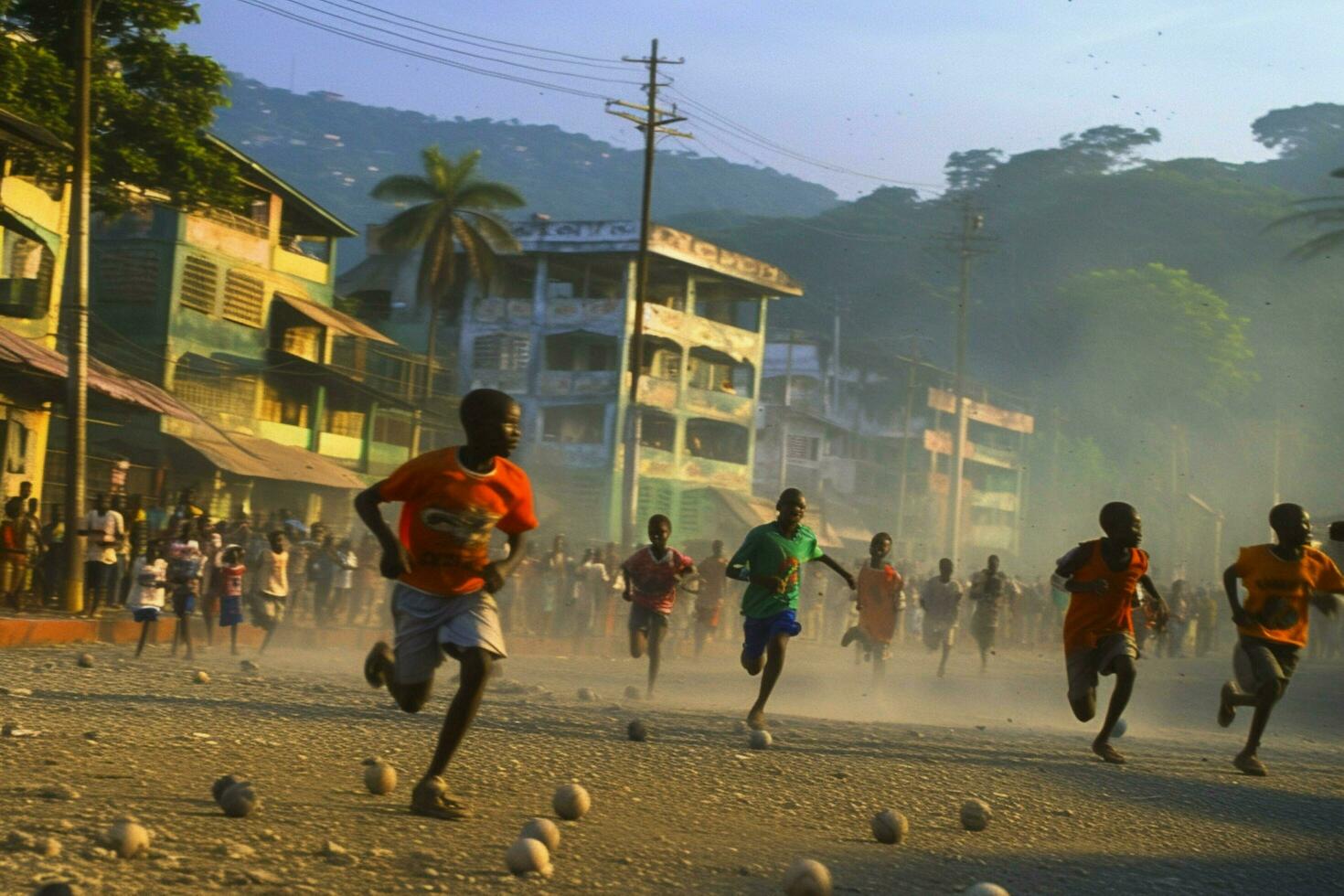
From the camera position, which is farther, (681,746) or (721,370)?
(721,370)

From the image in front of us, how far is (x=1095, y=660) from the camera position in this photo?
11.4 meters

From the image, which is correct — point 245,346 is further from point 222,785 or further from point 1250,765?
point 222,785

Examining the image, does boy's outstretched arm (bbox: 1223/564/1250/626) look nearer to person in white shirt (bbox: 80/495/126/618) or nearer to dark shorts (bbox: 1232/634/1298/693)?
dark shorts (bbox: 1232/634/1298/693)

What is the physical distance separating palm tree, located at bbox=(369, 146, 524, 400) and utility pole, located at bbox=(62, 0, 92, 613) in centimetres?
2753

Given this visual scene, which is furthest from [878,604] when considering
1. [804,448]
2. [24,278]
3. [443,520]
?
[804,448]

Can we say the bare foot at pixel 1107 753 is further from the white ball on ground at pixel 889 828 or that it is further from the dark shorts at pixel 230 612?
the dark shorts at pixel 230 612

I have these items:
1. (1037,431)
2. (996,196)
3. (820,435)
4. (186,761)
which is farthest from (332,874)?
(996,196)

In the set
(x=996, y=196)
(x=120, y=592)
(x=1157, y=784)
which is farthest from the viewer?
(x=996, y=196)

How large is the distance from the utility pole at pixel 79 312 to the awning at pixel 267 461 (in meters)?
13.9

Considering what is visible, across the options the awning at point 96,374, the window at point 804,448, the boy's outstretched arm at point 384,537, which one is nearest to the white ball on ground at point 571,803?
the boy's outstretched arm at point 384,537

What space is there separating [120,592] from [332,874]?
18.4 m

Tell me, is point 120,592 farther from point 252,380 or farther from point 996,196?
point 996,196

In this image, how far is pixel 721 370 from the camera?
61.5 meters

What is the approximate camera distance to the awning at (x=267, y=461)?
36.3 m
